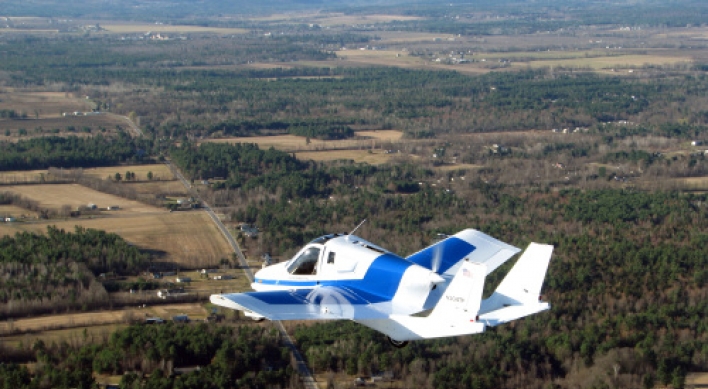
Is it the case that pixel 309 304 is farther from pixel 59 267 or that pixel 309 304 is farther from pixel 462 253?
pixel 59 267

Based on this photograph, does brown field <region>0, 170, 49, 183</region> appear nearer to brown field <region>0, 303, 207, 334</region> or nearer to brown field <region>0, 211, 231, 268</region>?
brown field <region>0, 211, 231, 268</region>

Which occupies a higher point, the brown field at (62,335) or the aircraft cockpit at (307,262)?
the aircraft cockpit at (307,262)

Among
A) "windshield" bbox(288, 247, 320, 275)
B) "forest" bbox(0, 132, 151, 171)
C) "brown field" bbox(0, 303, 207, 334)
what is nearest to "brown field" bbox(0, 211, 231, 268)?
"brown field" bbox(0, 303, 207, 334)

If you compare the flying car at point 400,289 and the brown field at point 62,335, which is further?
the brown field at point 62,335

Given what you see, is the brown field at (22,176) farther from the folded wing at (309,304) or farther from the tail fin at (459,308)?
the tail fin at (459,308)

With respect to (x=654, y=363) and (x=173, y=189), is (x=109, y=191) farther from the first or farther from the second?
(x=654, y=363)

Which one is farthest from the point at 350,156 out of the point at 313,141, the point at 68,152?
the point at 68,152

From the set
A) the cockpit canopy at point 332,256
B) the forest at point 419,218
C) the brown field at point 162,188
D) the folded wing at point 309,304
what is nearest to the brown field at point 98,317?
the forest at point 419,218
